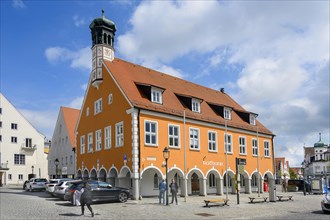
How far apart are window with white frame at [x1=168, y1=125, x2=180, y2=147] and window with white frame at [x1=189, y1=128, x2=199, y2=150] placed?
1.72 m

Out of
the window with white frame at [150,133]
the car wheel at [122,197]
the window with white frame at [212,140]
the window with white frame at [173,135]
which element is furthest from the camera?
the window with white frame at [212,140]

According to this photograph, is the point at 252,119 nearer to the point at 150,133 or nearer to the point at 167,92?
the point at 167,92

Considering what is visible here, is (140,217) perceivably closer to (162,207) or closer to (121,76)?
(162,207)

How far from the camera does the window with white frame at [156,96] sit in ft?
108

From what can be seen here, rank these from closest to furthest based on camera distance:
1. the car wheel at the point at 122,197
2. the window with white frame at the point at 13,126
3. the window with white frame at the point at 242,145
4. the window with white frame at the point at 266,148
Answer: the car wheel at the point at 122,197, the window with white frame at the point at 242,145, the window with white frame at the point at 266,148, the window with white frame at the point at 13,126

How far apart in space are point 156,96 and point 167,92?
3.15 metres

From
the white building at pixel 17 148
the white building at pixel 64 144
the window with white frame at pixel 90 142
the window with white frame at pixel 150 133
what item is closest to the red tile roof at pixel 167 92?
the window with white frame at pixel 150 133

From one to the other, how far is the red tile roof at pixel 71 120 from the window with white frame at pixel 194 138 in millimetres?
23914

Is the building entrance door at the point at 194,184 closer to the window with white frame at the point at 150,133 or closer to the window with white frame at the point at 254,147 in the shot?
the window with white frame at the point at 254,147

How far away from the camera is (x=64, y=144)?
57219mm

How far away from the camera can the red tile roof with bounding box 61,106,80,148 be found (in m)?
55.2

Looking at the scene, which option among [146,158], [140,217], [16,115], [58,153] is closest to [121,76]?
[146,158]

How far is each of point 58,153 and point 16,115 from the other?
37.6ft

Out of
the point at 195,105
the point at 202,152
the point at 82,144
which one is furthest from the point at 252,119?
the point at 82,144
